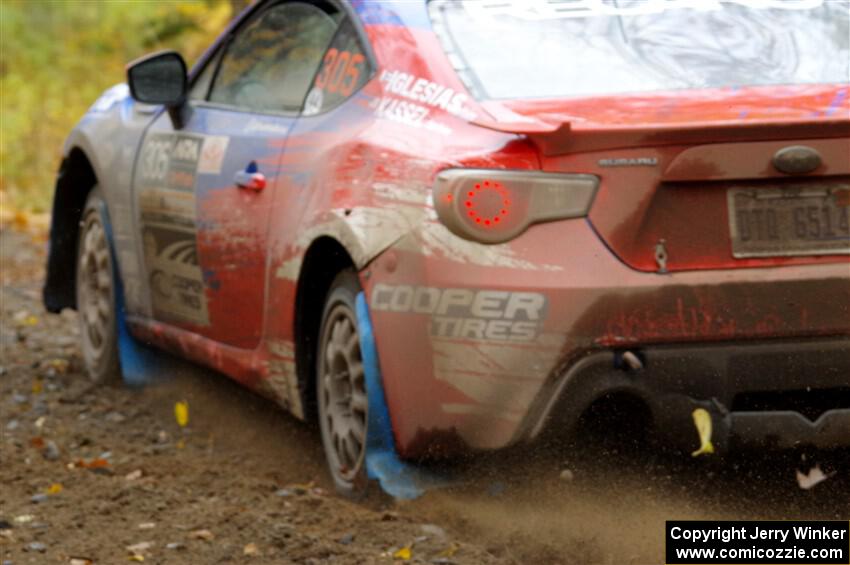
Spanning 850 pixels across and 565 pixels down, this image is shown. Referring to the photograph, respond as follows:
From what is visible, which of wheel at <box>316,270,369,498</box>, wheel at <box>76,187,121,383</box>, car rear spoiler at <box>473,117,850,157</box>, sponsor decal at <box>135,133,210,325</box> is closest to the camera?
car rear spoiler at <box>473,117,850,157</box>

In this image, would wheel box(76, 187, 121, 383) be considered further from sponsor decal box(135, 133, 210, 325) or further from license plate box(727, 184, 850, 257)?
license plate box(727, 184, 850, 257)

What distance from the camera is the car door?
578 cm

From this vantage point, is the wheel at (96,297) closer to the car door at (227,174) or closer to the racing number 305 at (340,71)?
the car door at (227,174)

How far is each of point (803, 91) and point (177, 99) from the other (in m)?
2.76

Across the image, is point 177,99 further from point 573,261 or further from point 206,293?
point 573,261

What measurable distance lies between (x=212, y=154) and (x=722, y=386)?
8.12ft

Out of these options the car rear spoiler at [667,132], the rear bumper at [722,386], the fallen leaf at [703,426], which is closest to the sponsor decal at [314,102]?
the car rear spoiler at [667,132]

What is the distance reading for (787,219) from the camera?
4.36 metres

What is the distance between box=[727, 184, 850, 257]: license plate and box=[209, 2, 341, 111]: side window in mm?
1788

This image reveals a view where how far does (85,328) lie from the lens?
7742 millimetres

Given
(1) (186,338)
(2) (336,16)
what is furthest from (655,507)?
(1) (186,338)

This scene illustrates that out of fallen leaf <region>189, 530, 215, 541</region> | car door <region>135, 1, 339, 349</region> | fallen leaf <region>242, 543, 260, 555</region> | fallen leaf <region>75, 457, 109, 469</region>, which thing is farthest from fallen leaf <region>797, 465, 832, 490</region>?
fallen leaf <region>75, 457, 109, 469</region>

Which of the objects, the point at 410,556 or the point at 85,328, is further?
the point at 85,328

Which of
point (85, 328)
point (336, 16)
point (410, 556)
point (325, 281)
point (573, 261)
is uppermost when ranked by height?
Answer: point (336, 16)
